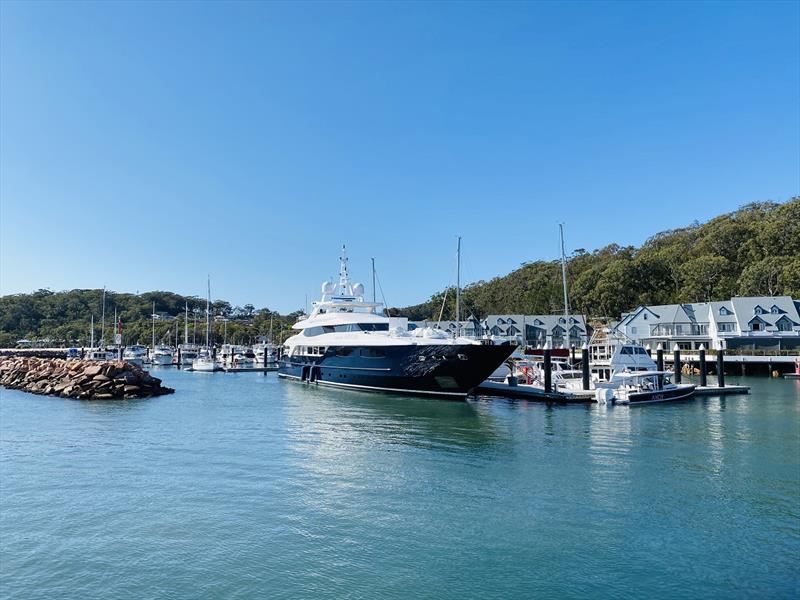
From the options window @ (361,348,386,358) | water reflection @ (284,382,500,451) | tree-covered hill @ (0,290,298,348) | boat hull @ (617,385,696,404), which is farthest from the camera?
tree-covered hill @ (0,290,298,348)

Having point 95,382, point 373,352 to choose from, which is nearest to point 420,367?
point 373,352

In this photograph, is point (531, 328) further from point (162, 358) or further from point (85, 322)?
point (85, 322)

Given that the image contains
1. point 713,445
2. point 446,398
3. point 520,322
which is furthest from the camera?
point 520,322

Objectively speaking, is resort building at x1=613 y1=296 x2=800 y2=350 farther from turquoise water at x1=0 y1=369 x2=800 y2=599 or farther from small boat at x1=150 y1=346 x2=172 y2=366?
small boat at x1=150 y1=346 x2=172 y2=366

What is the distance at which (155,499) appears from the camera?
13.4 m

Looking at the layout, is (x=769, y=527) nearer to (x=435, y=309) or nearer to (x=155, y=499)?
(x=155, y=499)

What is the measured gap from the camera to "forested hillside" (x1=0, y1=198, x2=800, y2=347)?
75438 millimetres

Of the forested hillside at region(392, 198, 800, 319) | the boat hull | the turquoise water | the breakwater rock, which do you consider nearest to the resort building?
the forested hillside at region(392, 198, 800, 319)

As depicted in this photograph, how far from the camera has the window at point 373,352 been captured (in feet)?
116

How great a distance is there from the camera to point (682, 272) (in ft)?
270

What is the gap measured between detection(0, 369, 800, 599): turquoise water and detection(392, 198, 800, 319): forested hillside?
193 feet

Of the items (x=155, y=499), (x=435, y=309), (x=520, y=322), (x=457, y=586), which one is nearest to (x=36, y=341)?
(x=435, y=309)

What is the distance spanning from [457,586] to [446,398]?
24464 mm

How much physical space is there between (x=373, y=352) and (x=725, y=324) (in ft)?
158
